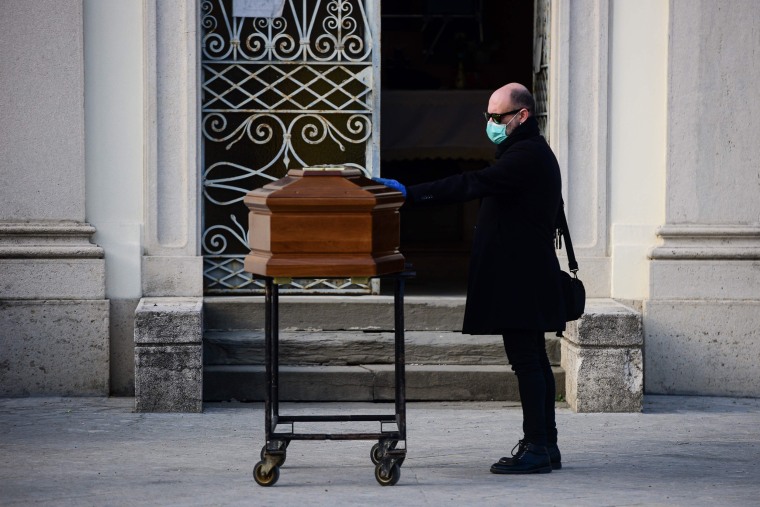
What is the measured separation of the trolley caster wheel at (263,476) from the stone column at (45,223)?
104 inches

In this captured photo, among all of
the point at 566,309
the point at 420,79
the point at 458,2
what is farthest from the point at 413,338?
the point at 458,2

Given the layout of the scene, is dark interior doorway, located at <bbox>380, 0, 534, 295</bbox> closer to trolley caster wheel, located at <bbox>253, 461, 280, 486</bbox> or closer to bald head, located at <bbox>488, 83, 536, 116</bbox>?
bald head, located at <bbox>488, 83, 536, 116</bbox>

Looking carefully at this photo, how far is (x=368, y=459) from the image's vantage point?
271 inches

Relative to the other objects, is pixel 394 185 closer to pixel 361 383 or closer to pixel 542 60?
pixel 361 383

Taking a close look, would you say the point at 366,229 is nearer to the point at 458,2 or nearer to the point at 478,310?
the point at 478,310

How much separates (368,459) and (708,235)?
3.23m

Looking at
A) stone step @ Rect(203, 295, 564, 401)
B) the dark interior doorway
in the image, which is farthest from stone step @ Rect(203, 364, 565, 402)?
the dark interior doorway

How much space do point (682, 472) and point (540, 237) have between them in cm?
143

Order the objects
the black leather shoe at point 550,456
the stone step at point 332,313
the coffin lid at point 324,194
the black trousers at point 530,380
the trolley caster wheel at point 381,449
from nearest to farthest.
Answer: the coffin lid at point 324,194
the trolley caster wheel at point 381,449
the black trousers at point 530,380
the black leather shoe at point 550,456
the stone step at point 332,313

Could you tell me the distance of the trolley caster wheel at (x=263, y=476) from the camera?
616 centimetres

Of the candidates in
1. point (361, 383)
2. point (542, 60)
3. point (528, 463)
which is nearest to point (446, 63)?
point (542, 60)

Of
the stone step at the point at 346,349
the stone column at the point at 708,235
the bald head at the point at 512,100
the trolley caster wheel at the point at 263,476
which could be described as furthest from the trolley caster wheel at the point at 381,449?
the stone column at the point at 708,235

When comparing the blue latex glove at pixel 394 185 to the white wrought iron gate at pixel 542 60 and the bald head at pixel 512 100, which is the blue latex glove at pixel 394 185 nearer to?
the bald head at pixel 512 100

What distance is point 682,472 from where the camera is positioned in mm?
6648
